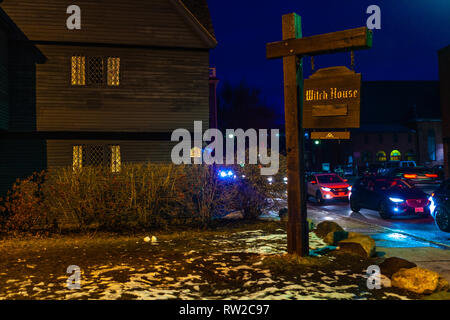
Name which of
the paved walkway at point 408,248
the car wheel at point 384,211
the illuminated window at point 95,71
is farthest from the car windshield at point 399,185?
the illuminated window at point 95,71

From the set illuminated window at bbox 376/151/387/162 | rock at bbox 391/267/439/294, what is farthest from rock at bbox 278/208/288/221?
illuminated window at bbox 376/151/387/162

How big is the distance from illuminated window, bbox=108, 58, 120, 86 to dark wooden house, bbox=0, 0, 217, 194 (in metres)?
0.04

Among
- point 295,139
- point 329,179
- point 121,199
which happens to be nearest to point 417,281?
point 295,139

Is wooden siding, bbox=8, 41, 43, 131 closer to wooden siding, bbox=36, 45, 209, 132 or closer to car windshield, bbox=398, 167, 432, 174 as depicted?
wooden siding, bbox=36, 45, 209, 132

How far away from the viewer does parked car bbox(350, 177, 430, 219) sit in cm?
1548

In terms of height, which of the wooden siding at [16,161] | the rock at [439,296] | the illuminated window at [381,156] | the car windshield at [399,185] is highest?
the illuminated window at [381,156]

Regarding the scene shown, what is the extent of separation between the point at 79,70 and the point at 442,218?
45.0 ft

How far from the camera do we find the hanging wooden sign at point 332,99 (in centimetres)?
807

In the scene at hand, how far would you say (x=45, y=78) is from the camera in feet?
55.3

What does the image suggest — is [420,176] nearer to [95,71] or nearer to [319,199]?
[319,199]

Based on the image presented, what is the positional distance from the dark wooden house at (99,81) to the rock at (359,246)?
9.79 meters

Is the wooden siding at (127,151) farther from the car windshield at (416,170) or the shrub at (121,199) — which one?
the car windshield at (416,170)

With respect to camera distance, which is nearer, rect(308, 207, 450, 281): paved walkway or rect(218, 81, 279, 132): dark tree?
rect(308, 207, 450, 281): paved walkway

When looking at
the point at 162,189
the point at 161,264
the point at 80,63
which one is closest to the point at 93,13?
the point at 80,63
